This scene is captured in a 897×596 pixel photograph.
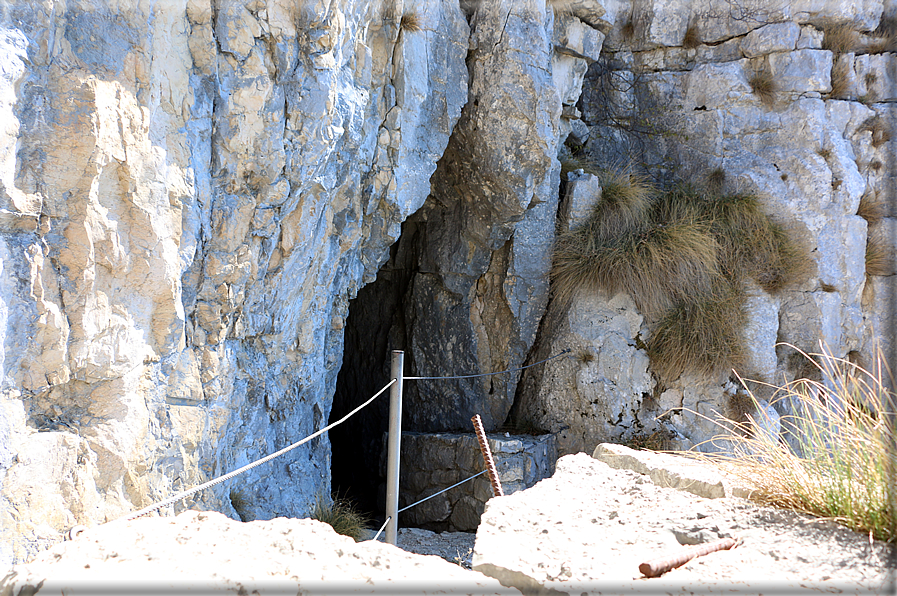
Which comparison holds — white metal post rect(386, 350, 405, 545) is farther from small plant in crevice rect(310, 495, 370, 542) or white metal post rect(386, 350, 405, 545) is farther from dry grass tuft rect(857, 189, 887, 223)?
dry grass tuft rect(857, 189, 887, 223)

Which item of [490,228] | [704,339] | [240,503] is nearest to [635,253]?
[704,339]

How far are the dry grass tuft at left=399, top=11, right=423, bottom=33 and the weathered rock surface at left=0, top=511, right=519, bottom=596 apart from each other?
3045 mm

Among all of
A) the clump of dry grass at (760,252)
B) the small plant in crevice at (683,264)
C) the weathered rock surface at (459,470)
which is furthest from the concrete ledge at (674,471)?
the clump of dry grass at (760,252)

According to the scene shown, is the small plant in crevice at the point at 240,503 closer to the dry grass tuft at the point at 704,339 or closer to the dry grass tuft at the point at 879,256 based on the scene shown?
the dry grass tuft at the point at 704,339

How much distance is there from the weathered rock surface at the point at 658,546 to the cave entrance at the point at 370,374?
12.8 ft

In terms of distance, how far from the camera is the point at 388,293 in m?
5.93

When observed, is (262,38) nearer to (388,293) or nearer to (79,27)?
(79,27)

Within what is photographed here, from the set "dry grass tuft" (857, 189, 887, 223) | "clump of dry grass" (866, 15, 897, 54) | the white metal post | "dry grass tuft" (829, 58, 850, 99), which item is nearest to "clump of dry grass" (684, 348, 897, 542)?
the white metal post

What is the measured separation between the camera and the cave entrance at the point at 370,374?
225 inches

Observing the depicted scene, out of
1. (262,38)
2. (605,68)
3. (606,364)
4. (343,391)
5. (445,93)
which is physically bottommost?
(343,391)

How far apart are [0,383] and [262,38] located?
1701mm

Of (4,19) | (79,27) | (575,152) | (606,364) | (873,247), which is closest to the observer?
(4,19)

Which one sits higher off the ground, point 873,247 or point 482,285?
point 873,247

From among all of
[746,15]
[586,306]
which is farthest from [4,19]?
[746,15]
